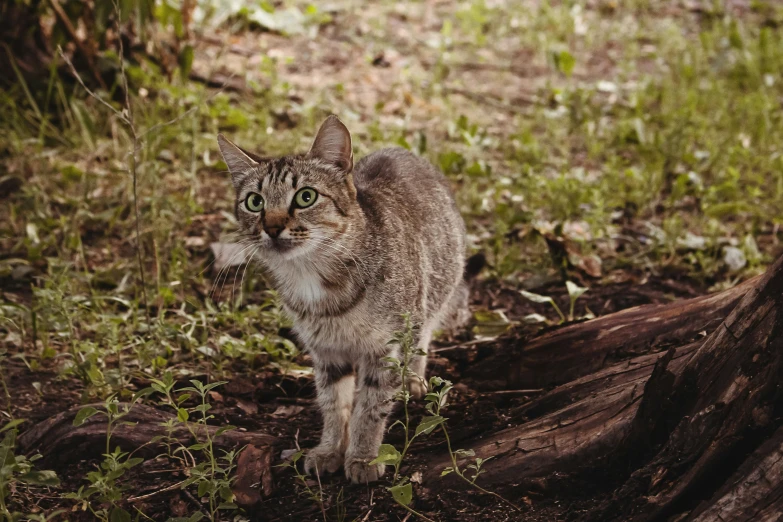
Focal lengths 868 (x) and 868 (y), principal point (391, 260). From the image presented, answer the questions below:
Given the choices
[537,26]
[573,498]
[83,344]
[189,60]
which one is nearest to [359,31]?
[537,26]

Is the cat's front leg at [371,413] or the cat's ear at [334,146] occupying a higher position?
the cat's ear at [334,146]

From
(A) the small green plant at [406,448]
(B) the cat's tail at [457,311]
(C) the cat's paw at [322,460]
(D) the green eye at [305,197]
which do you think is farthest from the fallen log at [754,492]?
(B) the cat's tail at [457,311]

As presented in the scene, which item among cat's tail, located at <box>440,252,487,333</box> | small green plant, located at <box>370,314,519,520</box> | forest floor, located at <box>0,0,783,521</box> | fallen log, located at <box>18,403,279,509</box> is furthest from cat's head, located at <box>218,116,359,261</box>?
cat's tail, located at <box>440,252,487,333</box>

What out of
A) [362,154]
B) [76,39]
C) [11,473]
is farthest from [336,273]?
[76,39]

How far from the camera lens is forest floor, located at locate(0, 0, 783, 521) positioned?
3.32 m

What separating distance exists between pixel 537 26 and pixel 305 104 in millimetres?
2819

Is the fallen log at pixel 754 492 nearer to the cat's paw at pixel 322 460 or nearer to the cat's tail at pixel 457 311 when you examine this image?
the cat's paw at pixel 322 460

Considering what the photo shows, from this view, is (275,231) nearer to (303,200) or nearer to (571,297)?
(303,200)

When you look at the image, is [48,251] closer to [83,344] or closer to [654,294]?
[83,344]

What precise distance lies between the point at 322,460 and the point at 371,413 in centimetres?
26

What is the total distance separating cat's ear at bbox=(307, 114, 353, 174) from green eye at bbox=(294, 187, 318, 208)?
0.50 feet

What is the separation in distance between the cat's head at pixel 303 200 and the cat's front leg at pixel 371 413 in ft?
1.73

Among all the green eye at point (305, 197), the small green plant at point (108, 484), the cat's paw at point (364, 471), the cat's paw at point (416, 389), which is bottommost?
the cat's paw at point (416, 389)

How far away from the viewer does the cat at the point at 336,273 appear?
3240 millimetres
